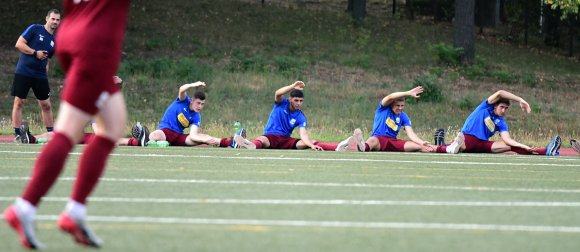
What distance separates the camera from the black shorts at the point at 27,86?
720 inches

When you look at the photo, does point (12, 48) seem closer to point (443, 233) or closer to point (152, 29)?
point (152, 29)

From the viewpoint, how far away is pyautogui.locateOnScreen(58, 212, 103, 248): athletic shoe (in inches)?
279

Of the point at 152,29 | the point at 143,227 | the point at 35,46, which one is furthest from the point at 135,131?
the point at 152,29

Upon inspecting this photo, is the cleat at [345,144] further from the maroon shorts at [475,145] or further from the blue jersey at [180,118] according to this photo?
the blue jersey at [180,118]

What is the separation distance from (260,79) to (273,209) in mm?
28706

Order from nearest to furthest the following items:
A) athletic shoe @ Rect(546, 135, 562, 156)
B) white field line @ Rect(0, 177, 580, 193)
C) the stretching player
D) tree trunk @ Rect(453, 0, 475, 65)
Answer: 1. white field line @ Rect(0, 177, 580, 193)
2. athletic shoe @ Rect(546, 135, 562, 156)
3. the stretching player
4. tree trunk @ Rect(453, 0, 475, 65)

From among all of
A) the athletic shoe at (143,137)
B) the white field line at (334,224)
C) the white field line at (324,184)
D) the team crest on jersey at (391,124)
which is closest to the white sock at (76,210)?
the white field line at (334,224)

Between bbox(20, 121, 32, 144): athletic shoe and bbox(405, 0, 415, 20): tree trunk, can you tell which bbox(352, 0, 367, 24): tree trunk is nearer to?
bbox(405, 0, 415, 20): tree trunk

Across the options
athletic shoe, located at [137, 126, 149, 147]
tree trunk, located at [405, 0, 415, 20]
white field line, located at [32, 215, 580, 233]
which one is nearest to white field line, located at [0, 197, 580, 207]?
white field line, located at [32, 215, 580, 233]

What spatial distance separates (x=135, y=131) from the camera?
1831cm

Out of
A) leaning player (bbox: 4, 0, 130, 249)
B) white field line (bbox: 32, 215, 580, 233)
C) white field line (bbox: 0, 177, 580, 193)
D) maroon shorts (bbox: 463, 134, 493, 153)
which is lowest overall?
maroon shorts (bbox: 463, 134, 493, 153)

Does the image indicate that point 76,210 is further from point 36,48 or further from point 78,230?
point 36,48

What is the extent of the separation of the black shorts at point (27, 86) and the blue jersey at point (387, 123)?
4.98 meters

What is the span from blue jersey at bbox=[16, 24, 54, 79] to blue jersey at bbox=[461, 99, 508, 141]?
251 inches
